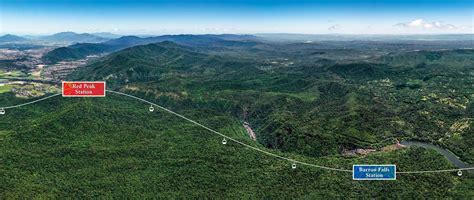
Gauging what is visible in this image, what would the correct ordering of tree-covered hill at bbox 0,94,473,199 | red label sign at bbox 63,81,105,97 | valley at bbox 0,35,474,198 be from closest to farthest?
red label sign at bbox 63,81,105,97, tree-covered hill at bbox 0,94,473,199, valley at bbox 0,35,474,198

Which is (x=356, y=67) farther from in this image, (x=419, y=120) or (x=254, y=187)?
(x=254, y=187)

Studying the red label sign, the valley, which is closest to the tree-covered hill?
the valley

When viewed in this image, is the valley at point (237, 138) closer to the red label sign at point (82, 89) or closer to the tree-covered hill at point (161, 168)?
the tree-covered hill at point (161, 168)

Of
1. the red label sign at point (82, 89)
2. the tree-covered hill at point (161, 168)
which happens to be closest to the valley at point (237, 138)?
the tree-covered hill at point (161, 168)

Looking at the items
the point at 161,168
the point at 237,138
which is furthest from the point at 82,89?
the point at 237,138

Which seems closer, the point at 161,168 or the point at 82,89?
the point at 82,89

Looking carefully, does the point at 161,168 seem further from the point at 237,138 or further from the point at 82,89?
the point at 82,89

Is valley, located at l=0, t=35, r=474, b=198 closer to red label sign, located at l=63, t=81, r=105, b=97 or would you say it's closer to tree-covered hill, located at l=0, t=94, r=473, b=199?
tree-covered hill, located at l=0, t=94, r=473, b=199

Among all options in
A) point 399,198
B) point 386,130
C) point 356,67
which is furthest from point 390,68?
point 399,198

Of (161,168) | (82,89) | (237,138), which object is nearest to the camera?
(82,89)

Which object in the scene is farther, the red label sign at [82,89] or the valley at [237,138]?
the valley at [237,138]
